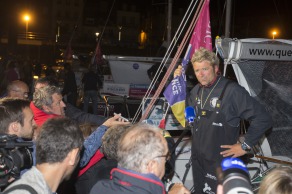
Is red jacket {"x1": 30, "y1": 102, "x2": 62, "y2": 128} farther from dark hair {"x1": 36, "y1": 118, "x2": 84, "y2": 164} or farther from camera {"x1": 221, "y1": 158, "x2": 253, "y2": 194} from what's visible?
camera {"x1": 221, "y1": 158, "x2": 253, "y2": 194}

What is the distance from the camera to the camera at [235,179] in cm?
160

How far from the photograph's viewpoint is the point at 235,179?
1623mm

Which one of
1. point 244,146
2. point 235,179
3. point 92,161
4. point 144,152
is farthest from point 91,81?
point 235,179

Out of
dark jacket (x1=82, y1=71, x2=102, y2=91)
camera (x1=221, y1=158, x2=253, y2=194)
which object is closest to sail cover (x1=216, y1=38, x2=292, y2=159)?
camera (x1=221, y1=158, x2=253, y2=194)

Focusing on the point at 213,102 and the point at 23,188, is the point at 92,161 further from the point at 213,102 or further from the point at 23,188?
the point at 23,188

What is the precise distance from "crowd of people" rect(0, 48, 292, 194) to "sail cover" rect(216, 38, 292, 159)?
1.67ft

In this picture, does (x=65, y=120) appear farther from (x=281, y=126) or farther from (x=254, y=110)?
(x=281, y=126)

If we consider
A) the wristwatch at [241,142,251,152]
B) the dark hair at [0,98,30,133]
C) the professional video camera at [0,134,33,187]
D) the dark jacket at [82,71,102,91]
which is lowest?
the dark jacket at [82,71,102,91]

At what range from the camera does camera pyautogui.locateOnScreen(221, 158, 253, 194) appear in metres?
1.60

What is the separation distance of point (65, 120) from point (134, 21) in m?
98.0

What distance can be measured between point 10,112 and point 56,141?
3.14 feet

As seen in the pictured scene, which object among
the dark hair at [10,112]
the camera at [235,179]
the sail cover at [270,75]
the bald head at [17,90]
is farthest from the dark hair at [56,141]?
the bald head at [17,90]

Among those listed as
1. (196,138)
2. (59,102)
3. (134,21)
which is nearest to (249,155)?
(196,138)

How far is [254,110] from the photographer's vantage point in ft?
14.8
